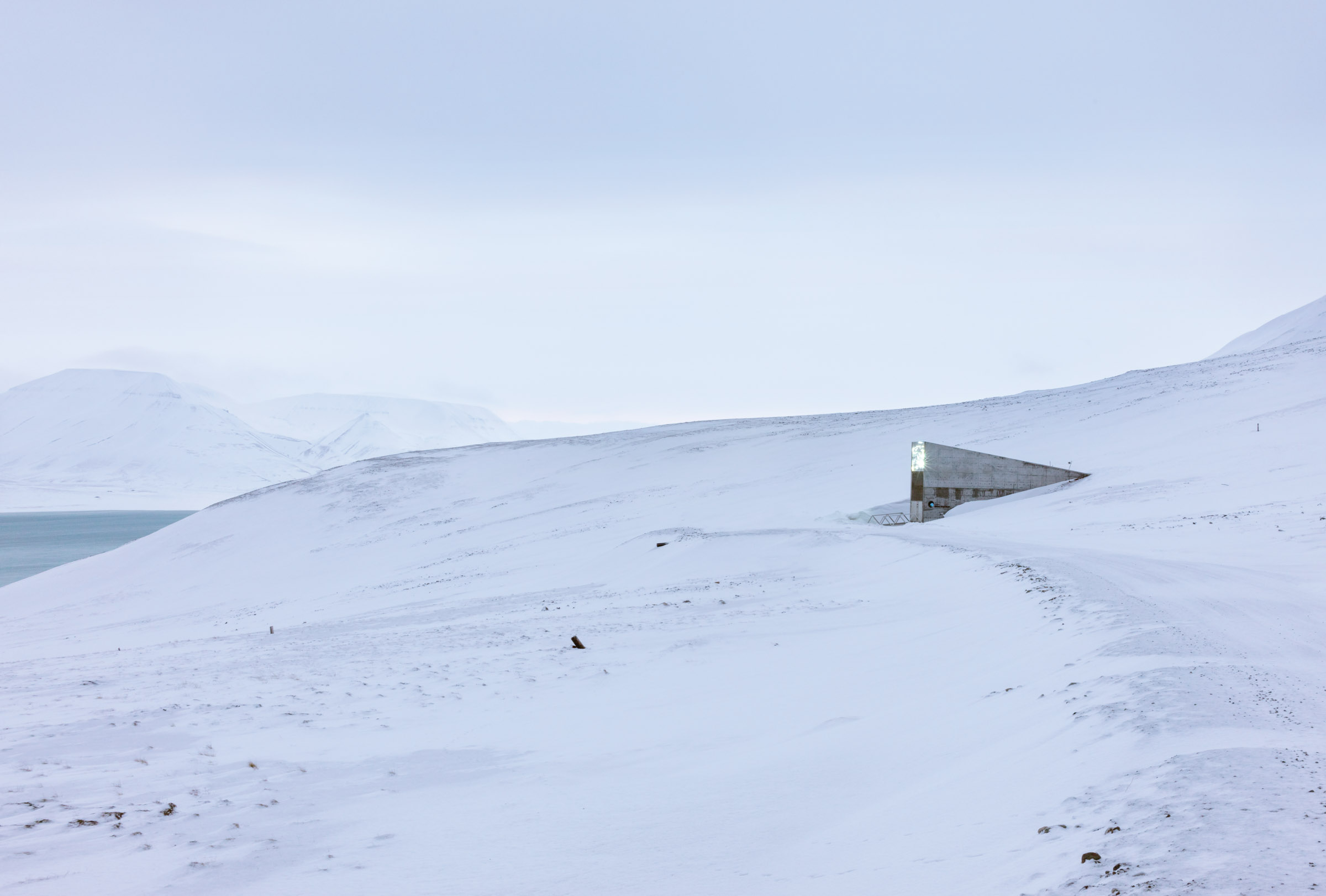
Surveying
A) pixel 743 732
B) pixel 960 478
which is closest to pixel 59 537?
pixel 960 478

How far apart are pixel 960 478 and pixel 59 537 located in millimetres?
133514

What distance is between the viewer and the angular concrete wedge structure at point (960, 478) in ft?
143

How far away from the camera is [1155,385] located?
2758 inches

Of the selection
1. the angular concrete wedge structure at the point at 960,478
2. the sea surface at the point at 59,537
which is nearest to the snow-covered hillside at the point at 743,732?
the angular concrete wedge structure at the point at 960,478

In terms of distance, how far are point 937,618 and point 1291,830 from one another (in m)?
10.9

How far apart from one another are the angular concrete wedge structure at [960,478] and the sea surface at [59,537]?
7578cm

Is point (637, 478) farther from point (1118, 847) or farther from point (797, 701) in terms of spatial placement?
point (1118, 847)

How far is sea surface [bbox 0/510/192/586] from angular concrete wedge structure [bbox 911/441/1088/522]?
249 feet

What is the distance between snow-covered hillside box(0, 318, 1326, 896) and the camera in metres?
6.03

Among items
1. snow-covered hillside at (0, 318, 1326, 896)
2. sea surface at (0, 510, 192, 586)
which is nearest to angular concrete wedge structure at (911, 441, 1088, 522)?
snow-covered hillside at (0, 318, 1326, 896)

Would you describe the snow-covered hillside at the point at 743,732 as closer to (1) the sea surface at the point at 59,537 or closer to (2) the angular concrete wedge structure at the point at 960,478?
(2) the angular concrete wedge structure at the point at 960,478

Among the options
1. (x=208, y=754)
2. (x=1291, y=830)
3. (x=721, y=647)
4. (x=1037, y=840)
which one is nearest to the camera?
(x=1291, y=830)

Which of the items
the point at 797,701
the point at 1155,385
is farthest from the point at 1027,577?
the point at 1155,385

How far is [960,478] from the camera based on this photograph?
44031 millimetres
